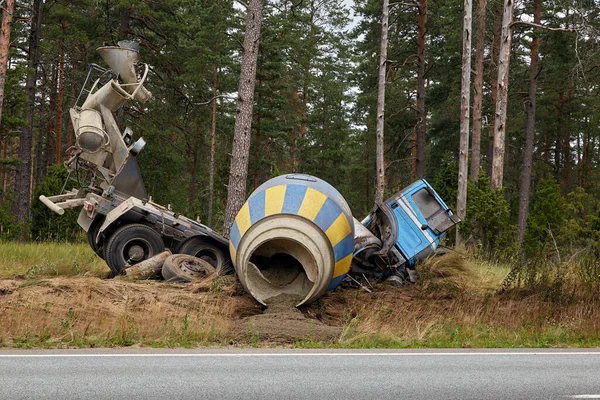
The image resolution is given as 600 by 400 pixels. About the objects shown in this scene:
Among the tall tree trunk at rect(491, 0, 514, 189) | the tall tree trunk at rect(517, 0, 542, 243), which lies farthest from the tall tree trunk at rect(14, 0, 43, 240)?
the tall tree trunk at rect(517, 0, 542, 243)

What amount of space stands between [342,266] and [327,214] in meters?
0.86

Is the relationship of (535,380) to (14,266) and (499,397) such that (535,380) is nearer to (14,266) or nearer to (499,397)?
(499,397)

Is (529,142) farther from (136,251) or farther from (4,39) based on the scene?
(136,251)

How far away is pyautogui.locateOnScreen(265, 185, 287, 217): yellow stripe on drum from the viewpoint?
32.2ft

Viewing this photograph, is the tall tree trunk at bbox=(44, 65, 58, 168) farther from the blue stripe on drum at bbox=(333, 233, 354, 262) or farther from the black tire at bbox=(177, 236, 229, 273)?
the blue stripe on drum at bbox=(333, 233, 354, 262)

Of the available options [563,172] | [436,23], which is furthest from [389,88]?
[563,172]

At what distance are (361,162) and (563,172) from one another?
48.7 ft

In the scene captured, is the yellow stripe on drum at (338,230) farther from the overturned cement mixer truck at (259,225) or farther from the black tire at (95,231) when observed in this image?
the black tire at (95,231)

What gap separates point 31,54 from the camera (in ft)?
90.2

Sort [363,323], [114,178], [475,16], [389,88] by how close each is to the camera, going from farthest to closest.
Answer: [389,88] → [475,16] → [114,178] → [363,323]

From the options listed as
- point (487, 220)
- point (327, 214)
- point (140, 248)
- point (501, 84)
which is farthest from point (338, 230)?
point (501, 84)

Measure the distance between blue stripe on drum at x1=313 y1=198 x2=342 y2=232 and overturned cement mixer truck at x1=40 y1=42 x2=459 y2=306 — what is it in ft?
0.06

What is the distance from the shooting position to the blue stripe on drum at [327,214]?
32.1ft

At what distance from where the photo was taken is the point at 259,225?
972 centimetres
